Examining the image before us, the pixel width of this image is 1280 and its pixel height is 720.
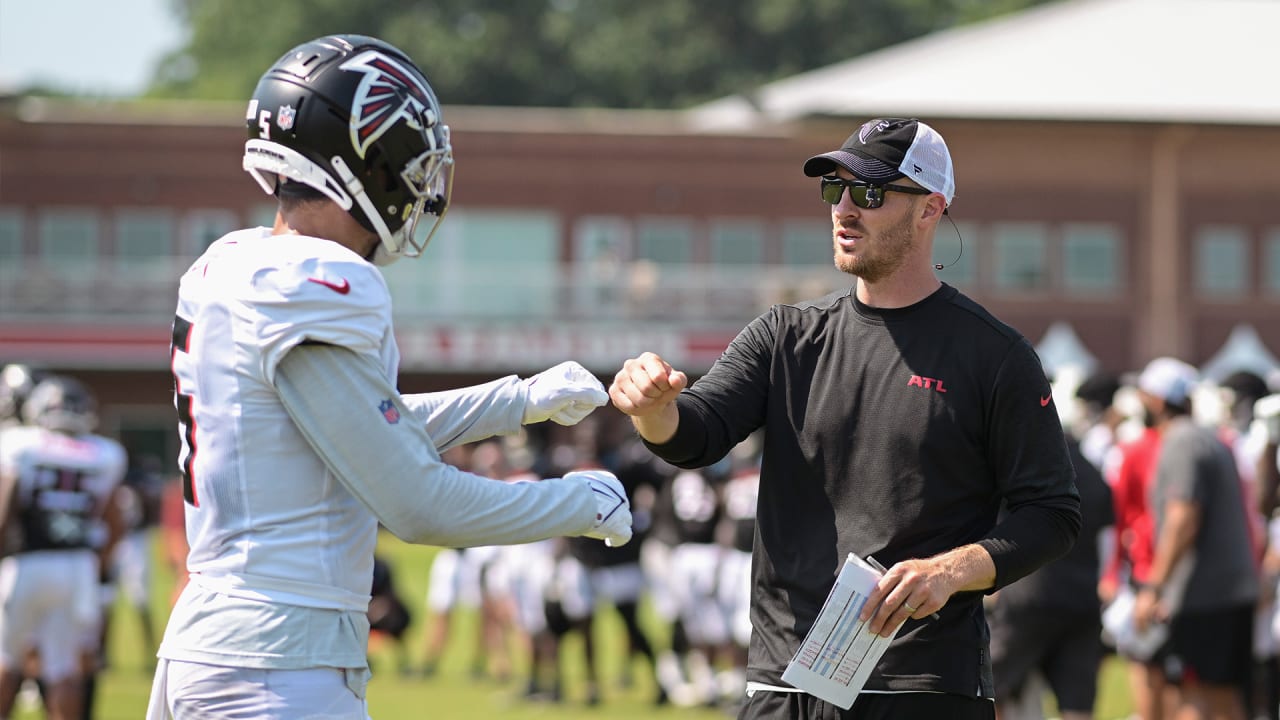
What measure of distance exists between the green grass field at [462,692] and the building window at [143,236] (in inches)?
866

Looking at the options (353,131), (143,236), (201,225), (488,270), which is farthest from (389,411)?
(143,236)

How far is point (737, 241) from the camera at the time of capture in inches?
1586

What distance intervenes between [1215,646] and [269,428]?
700cm

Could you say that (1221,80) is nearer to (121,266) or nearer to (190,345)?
(121,266)

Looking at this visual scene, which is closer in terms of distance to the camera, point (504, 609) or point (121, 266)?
point (504, 609)

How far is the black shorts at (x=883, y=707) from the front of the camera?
409cm

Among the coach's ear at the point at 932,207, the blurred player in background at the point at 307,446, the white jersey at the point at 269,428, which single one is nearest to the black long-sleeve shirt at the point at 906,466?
the coach's ear at the point at 932,207

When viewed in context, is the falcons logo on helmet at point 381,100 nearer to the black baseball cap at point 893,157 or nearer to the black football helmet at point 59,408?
the black baseball cap at point 893,157

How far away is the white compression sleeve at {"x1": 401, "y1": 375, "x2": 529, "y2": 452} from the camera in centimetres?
364

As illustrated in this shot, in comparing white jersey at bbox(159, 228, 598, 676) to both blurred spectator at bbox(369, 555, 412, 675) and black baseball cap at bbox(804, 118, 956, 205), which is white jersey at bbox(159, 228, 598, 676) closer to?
black baseball cap at bbox(804, 118, 956, 205)

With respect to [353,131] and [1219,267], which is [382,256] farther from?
[1219,267]

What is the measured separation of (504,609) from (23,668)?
20.6 feet

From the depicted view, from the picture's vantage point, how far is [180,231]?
39844mm

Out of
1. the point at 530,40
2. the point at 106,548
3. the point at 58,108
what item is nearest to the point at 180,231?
the point at 58,108
